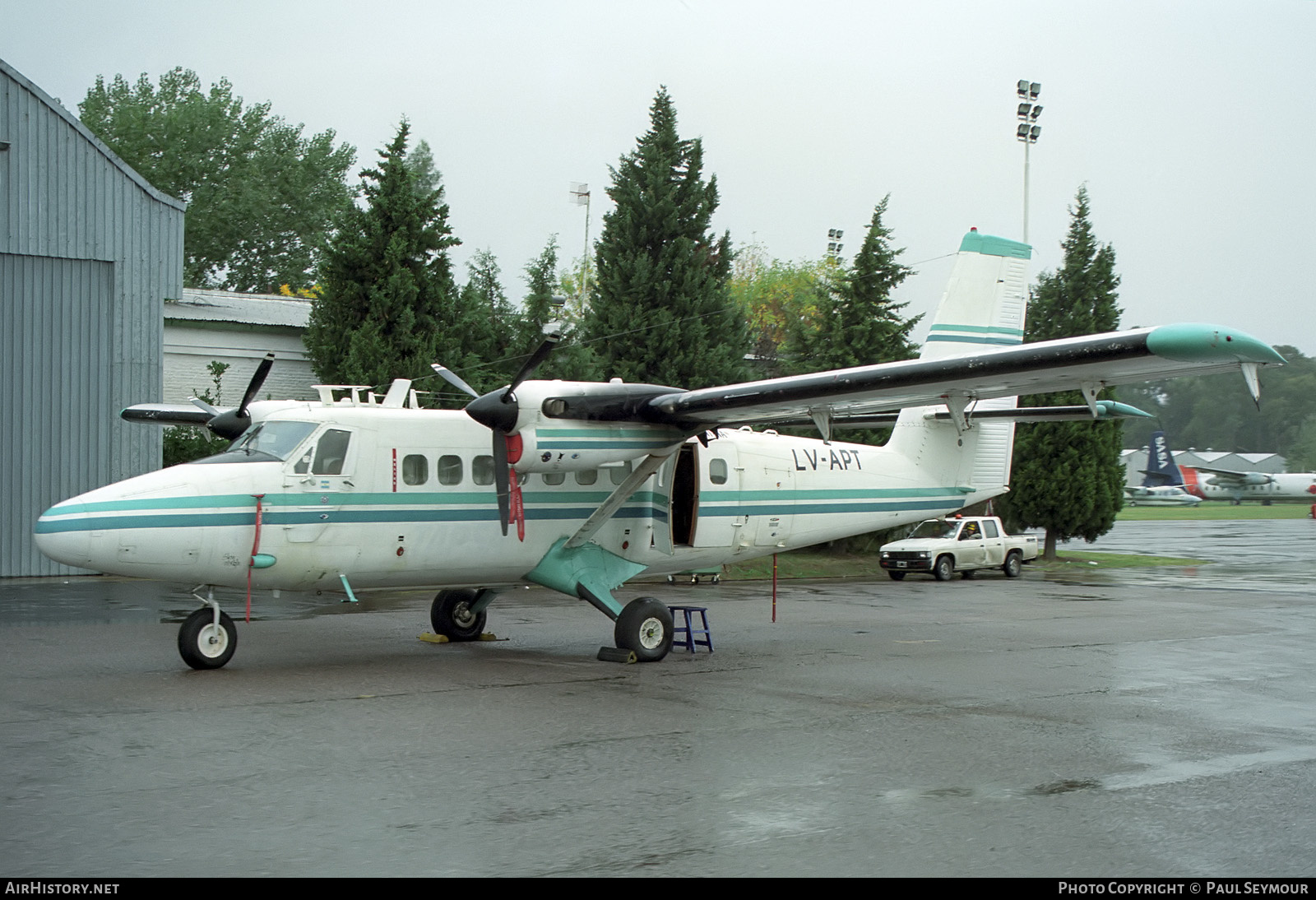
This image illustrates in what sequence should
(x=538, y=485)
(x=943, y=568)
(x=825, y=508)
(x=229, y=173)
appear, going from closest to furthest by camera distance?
1. (x=538, y=485)
2. (x=825, y=508)
3. (x=943, y=568)
4. (x=229, y=173)

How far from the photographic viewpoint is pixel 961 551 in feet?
95.6

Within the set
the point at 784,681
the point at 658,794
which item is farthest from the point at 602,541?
the point at 658,794

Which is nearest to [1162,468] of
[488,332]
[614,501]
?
[488,332]

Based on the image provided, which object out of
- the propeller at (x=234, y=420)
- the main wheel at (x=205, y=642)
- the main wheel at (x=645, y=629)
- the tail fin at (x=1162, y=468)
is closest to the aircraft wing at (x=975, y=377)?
the main wheel at (x=645, y=629)

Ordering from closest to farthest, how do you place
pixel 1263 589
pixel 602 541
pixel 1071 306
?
pixel 602 541, pixel 1263 589, pixel 1071 306

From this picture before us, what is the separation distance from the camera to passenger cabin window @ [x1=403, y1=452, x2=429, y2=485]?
13.1m

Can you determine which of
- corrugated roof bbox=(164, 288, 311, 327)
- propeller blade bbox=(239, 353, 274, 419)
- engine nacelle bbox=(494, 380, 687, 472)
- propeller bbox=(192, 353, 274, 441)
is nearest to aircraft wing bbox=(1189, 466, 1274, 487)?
corrugated roof bbox=(164, 288, 311, 327)

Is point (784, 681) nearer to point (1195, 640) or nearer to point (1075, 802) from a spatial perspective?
point (1075, 802)

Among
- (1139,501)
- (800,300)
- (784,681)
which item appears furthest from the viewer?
(1139,501)

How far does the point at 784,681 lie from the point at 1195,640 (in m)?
6.90

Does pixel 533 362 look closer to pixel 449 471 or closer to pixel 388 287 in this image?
pixel 449 471

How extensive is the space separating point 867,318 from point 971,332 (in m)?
16.6

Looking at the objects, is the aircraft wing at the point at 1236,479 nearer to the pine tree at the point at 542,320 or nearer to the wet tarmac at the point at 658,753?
the pine tree at the point at 542,320

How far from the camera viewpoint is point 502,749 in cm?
850
